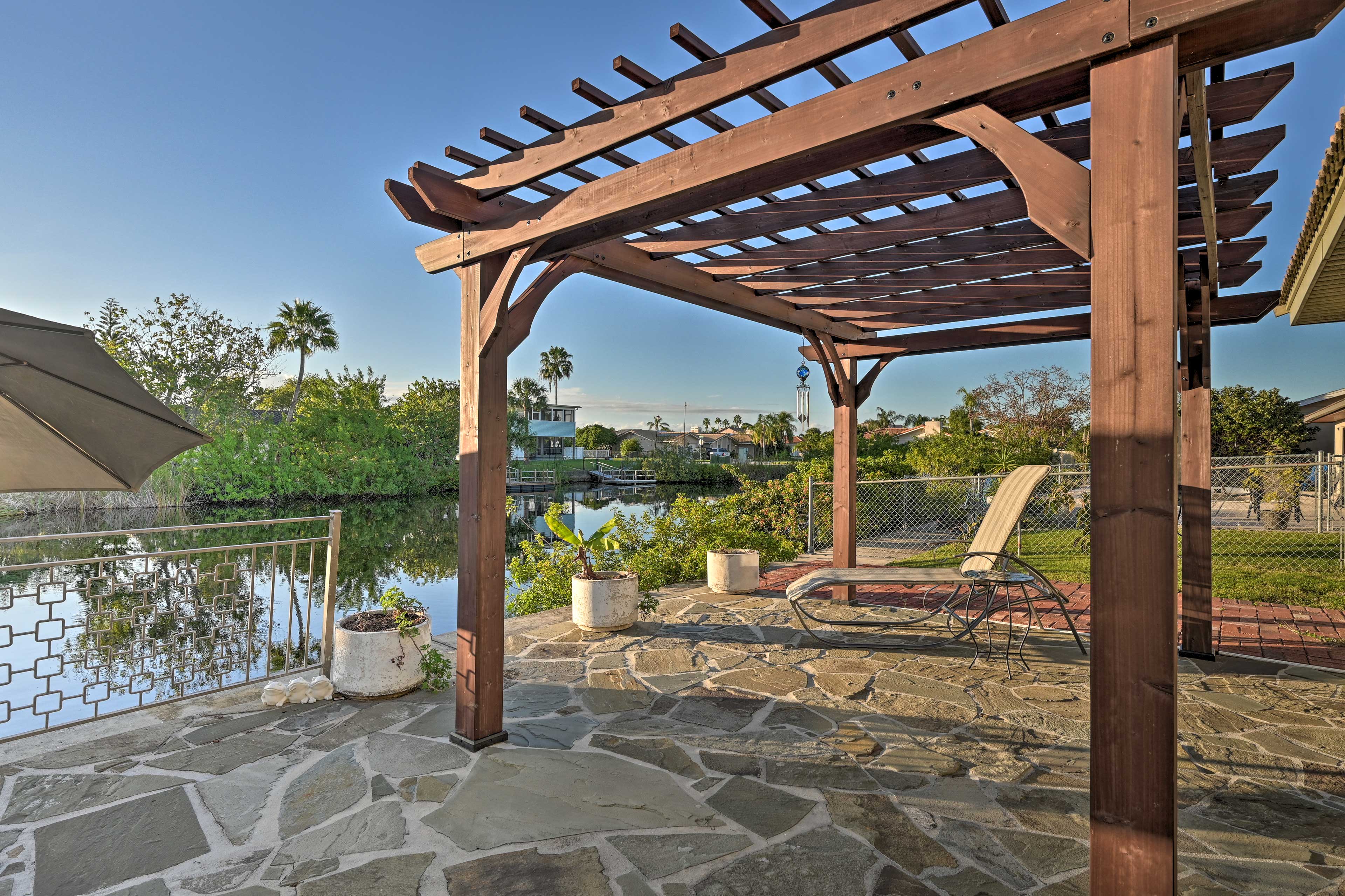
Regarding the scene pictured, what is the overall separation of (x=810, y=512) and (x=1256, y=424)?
71.5ft

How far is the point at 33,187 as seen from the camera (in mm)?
14656

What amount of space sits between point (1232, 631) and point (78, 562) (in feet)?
26.3

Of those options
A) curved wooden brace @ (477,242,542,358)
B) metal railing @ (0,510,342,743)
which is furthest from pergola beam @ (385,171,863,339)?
metal railing @ (0,510,342,743)

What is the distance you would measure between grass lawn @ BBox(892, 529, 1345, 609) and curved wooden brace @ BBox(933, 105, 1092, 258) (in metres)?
5.73

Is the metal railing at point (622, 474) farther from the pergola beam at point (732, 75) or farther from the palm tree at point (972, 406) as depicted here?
the pergola beam at point (732, 75)

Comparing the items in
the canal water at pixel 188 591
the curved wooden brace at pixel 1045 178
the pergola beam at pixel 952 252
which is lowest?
the canal water at pixel 188 591

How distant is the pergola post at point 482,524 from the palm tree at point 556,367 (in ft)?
172

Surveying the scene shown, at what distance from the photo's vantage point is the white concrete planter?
686 centimetres

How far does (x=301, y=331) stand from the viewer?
95.3 ft

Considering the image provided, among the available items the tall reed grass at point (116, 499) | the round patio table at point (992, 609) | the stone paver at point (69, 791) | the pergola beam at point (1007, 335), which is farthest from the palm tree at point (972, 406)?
the tall reed grass at point (116, 499)

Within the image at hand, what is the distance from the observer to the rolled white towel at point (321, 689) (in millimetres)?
3965

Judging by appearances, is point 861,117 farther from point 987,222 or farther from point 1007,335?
point 1007,335

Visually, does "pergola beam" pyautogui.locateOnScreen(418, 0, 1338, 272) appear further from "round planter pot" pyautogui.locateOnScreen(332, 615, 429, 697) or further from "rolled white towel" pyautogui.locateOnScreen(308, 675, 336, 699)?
"rolled white towel" pyautogui.locateOnScreen(308, 675, 336, 699)

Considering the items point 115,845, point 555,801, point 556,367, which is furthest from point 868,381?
point 556,367
